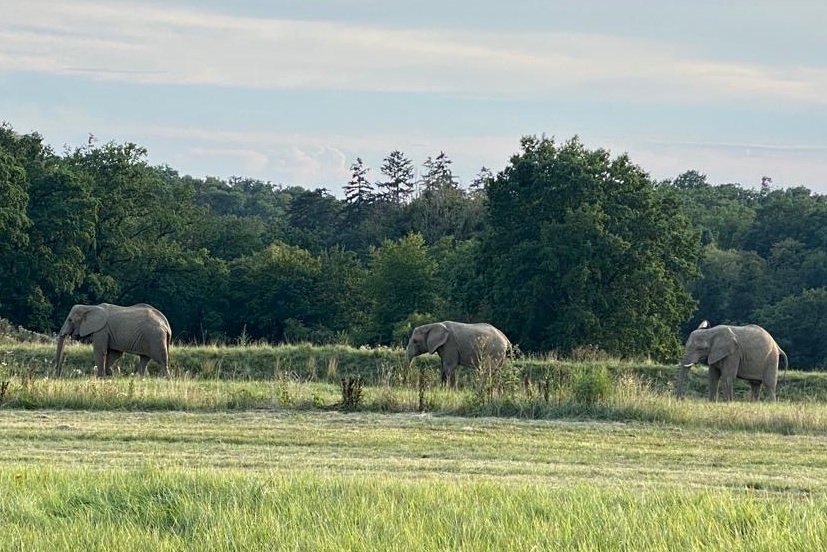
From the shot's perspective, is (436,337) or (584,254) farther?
(584,254)

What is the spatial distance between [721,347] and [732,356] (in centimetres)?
37

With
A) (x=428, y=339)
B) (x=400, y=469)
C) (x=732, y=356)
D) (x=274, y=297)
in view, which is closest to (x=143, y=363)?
(x=428, y=339)

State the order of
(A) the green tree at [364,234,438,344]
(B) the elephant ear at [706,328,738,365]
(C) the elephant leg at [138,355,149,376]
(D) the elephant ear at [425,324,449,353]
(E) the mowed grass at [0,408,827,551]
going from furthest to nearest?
(A) the green tree at [364,234,438,344]
(D) the elephant ear at [425,324,449,353]
(C) the elephant leg at [138,355,149,376]
(B) the elephant ear at [706,328,738,365]
(E) the mowed grass at [0,408,827,551]

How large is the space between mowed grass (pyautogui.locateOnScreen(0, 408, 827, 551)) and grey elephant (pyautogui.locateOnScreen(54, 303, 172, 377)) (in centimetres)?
1275

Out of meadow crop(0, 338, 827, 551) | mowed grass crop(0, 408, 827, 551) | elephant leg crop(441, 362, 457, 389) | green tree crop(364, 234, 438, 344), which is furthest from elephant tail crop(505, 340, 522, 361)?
green tree crop(364, 234, 438, 344)

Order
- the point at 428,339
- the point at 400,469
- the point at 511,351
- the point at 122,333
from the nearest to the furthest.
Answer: the point at 400,469
the point at 511,351
the point at 122,333
the point at 428,339

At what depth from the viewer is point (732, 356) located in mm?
31156

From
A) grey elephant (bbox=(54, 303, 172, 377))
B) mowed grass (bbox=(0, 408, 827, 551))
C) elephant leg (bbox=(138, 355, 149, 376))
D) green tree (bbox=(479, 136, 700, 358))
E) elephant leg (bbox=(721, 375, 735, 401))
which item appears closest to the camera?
mowed grass (bbox=(0, 408, 827, 551))

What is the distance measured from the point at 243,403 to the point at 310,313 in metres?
45.3

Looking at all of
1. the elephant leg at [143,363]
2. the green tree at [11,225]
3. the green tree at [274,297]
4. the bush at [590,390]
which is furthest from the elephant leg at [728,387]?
the green tree at [274,297]

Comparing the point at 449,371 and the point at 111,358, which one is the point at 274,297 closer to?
the point at 111,358

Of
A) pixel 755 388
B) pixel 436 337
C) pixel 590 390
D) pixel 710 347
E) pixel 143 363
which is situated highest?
pixel 710 347

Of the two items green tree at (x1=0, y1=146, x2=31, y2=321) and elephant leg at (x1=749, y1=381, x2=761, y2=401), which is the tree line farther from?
elephant leg at (x1=749, y1=381, x2=761, y2=401)

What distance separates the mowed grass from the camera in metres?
10.1
